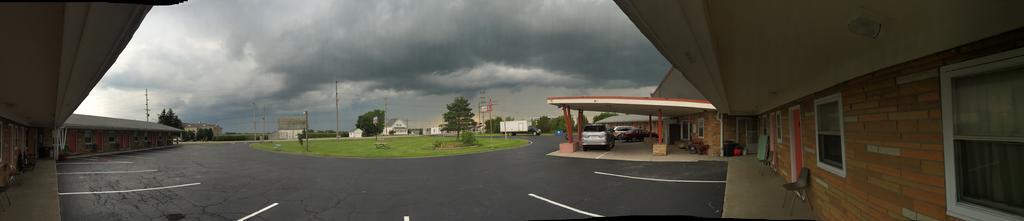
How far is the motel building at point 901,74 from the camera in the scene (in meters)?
2.21

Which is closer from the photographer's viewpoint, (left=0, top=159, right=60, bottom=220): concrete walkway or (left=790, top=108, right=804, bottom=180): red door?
(left=0, top=159, right=60, bottom=220): concrete walkway

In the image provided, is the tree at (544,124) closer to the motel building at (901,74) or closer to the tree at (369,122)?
the tree at (369,122)

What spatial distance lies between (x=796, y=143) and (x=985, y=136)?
520cm

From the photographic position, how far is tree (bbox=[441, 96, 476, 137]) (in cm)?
4569

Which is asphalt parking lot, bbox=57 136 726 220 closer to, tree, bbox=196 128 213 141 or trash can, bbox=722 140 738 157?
trash can, bbox=722 140 738 157

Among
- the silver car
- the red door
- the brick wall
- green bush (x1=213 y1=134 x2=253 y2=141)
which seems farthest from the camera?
green bush (x1=213 y1=134 x2=253 y2=141)

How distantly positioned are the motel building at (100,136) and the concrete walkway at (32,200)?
16.6 metres

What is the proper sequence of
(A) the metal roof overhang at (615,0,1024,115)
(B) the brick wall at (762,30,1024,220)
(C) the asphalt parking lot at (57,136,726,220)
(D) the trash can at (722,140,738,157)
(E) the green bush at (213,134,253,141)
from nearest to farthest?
(A) the metal roof overhang at (615,0,1024,115), (B) the brick wall at (762,30,1024,220), (C) the asphalt parking lot at (57,136,726,220), (D) the trash can at (722,140,738,157), (E) the green bush at (213,134,253,141)

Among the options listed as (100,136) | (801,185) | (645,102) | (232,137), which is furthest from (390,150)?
(232,137)

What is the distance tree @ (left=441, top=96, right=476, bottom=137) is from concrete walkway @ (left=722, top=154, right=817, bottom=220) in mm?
36861

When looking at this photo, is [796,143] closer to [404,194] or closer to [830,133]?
[830,133]

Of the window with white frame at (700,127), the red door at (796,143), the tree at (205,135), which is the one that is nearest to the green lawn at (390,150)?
the window with white frame at (700,127)

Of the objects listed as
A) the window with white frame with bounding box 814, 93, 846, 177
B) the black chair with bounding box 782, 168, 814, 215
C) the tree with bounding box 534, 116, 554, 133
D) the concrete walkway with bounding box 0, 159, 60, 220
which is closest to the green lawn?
the concrete walkway with bounding box 0, 159, 60, 220

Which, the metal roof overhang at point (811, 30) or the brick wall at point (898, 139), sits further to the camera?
the brick wall at point (898, 139)
